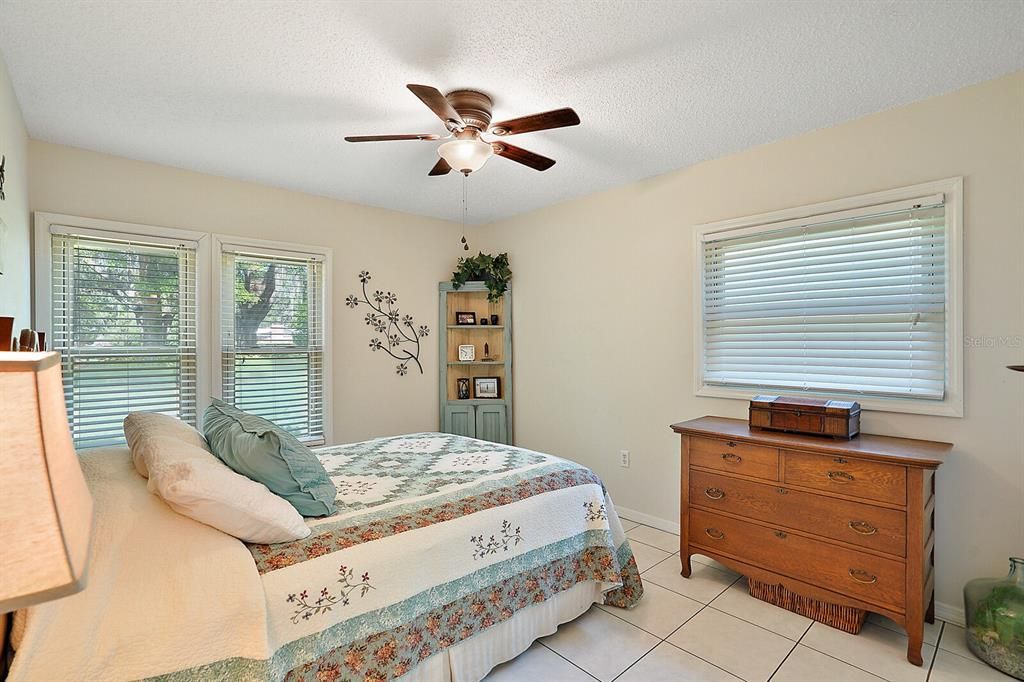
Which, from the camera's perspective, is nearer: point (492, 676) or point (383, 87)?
point (492, 676)

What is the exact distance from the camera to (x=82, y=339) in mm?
3104

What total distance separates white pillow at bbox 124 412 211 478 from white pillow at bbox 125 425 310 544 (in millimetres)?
132

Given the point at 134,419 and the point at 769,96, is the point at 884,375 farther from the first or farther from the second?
the point at 134,419

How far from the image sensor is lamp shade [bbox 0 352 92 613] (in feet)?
1.79

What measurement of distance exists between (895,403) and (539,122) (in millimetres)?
2285

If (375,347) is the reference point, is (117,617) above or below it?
below

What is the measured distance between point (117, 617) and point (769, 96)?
314 cm

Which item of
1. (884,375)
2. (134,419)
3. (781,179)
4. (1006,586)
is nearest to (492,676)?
(134,419)

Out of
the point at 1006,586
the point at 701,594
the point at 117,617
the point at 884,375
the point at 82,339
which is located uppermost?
the point at 82,339

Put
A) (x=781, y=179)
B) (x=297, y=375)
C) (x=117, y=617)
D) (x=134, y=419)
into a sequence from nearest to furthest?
(x=117, y=617)
(x=134, y=419)
(x=781, y=179)
(x=297, y=375)

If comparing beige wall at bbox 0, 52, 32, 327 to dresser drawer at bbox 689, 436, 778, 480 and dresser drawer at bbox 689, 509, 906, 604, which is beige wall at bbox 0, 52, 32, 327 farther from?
dresser drawer at bbox 689, 509, 906, 604

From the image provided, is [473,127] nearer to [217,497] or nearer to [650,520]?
[217,497]

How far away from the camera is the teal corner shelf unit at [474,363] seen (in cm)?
470

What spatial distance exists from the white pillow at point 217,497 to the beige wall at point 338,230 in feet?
7.49
